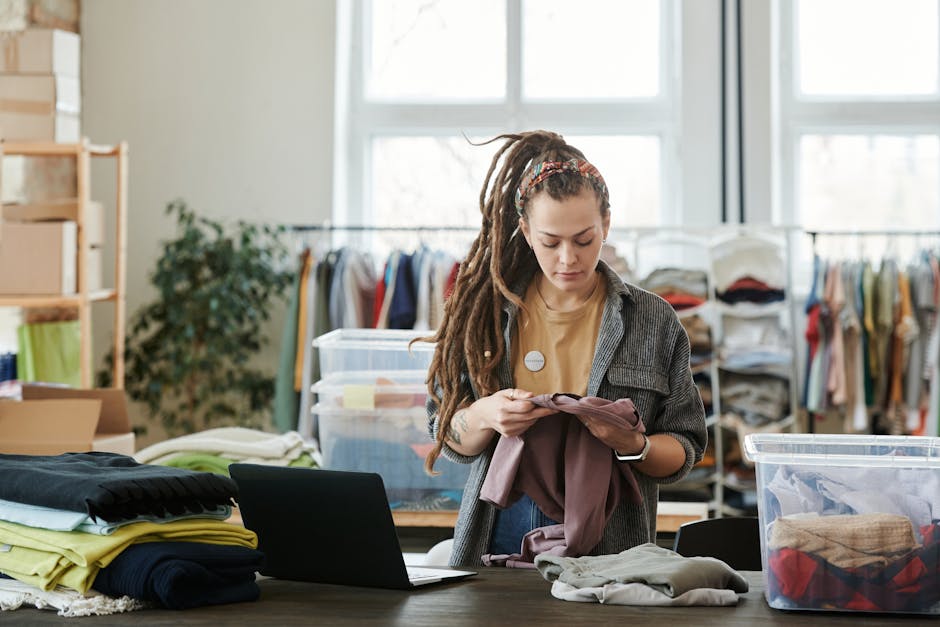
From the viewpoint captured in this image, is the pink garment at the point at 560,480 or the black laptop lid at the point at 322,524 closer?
the black laptop lid at the point at 322,524

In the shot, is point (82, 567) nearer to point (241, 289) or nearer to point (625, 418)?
point (625, 418)

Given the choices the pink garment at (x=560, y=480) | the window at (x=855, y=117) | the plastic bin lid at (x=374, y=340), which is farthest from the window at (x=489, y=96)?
the pink garment at (x=560, y=480)

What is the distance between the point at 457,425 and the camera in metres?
1.99

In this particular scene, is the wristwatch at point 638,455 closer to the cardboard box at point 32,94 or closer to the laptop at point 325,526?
the laptop at point 325,526

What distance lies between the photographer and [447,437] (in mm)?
2023

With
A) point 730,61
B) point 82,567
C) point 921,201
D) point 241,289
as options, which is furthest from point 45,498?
point 921,201

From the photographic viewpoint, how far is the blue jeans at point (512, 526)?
1.99 meters

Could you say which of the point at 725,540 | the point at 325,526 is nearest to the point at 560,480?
the point at 725,540

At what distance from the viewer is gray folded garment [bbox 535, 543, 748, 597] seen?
4.75 feet

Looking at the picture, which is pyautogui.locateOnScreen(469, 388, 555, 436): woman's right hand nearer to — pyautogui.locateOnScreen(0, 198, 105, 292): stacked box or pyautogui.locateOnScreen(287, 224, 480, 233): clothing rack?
pyautogui.locateOnScreen(0, 198, 105, 292): stacked box

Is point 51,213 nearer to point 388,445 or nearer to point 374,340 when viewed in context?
point 374,340

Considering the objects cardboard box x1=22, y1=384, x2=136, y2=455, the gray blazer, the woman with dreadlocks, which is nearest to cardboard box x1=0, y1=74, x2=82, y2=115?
cardboard box x1=22, y1=384, x2=136, y2=455

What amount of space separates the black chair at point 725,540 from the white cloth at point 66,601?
976 mm

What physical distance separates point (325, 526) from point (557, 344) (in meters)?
0.64
